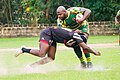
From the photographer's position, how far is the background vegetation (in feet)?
107

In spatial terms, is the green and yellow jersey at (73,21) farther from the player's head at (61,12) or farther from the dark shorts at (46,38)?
the dark shorts at (46,38)

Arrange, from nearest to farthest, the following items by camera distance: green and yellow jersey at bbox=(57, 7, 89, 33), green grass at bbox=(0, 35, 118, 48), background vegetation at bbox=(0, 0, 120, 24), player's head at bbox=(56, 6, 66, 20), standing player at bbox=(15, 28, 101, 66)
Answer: standing player at bbox=(15, 28, 101, 66)
player's head at bbox=(56, 6, 66, 20)
green and yellow jersey at bbox=(57, 7, 89, 33)
green grass at bbox=(0, 35, 118, 48)
background vegetation at bbox=(0, 0, 120, 24)

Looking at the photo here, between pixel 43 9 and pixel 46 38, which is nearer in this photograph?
pixel 46 38

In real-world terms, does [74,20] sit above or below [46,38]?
above

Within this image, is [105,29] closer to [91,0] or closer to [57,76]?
[91,0]

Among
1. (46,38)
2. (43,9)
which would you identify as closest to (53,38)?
(46,38)

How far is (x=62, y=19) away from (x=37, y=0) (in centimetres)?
2374

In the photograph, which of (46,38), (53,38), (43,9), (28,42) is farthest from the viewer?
(43,9)

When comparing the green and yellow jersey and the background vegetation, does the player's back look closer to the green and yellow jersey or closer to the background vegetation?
the green and yellow jersey

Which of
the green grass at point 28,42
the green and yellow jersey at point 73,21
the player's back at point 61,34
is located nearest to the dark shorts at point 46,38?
the player's back at point 61,34

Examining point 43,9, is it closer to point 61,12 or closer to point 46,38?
point 61,12

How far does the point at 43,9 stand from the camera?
33.0 meters

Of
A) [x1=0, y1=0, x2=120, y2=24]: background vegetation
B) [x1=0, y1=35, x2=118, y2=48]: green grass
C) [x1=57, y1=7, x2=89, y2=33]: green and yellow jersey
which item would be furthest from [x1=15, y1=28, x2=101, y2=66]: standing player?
[x1=0, y1=0, x2=120, y2=24]: background vegetation

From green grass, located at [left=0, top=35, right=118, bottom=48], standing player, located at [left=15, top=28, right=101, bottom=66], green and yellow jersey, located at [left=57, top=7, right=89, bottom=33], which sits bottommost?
green grass, located at [left=0, top=35, right=118, bottom=48]
